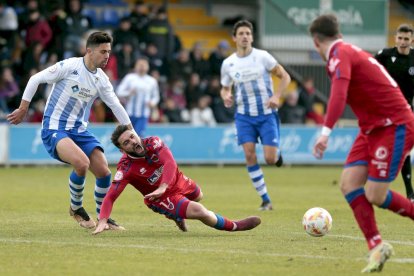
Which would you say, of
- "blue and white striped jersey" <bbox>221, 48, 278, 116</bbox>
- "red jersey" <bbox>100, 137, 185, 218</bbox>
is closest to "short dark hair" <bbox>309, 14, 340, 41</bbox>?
"red jersey" <bbox>100, 137, 185, 218</bbox>

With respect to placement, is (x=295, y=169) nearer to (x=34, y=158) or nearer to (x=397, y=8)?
(x=34, y=158)

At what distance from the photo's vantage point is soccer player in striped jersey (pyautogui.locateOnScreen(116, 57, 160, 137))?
2300 cm

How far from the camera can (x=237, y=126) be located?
14914 mm

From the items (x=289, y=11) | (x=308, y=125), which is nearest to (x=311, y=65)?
(x=289, y=11)

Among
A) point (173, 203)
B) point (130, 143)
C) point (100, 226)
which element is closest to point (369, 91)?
point (173, 203)

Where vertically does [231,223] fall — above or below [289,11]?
above

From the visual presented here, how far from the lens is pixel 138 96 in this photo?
23.1 metres

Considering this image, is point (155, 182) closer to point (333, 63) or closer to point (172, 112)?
point (333, 63)

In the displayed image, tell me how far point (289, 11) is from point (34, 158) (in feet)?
32.7

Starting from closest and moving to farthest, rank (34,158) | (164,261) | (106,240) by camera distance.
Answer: (164,261), (106,240), (34,158)

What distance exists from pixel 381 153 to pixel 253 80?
21.6ft

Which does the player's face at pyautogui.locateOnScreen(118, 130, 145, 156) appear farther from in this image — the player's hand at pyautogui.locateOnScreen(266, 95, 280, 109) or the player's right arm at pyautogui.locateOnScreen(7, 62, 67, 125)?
the player's hand at pyautogui.locateOnScreen(266, 95, 280, 109)

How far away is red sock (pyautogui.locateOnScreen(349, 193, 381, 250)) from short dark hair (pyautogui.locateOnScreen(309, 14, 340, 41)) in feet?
4.50

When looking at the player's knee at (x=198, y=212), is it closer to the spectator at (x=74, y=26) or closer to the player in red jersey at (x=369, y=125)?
the player in red jersey at (x=369, y=125)
